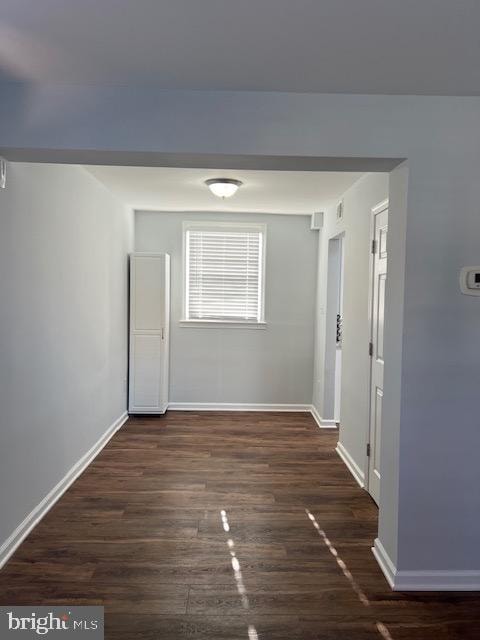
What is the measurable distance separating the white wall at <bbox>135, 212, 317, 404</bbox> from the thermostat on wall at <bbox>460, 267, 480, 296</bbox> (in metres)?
3.49

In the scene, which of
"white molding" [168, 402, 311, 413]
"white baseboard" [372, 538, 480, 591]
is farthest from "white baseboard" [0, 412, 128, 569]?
"white baseboard" [372, 538, 480, 591]

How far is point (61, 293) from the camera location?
3215mm

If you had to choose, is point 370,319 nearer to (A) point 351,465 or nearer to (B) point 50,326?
(A) point 351,465

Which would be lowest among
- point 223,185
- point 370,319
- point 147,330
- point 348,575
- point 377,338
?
point 348,575

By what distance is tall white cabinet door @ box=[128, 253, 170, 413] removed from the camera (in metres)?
5.16

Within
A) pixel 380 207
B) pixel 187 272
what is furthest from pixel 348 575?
pixel 187 272

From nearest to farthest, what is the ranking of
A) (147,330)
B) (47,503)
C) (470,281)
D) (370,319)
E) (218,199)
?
1. (470,281)
2. (47,503)
3. (370,319)
4. (218,199)
5. (147,330)

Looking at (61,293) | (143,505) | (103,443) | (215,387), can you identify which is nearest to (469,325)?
(143,505)

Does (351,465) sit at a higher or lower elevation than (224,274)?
lower

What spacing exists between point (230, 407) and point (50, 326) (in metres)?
3.08

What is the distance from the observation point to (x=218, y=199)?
15.6 feet

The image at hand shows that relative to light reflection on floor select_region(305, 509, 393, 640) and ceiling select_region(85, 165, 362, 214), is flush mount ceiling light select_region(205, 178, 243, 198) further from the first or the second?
light reflection on floor select_region(305, 509, 393, 640)

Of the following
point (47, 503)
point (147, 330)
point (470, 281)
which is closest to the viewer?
point (470, 281)

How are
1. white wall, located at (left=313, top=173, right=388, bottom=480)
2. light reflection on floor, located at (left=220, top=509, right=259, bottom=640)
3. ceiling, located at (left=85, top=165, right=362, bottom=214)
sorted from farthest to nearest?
ceiling, located at (left=85, top=165, right=362, bottom=214), white wall, located at (left=313, top=173, right=388, bottom=480), light reflection on floor, located at (left=220, top=509, right=259, bottom=640)
